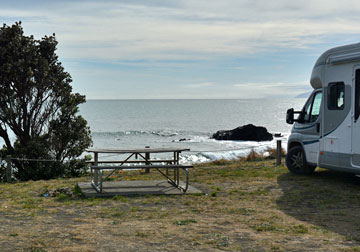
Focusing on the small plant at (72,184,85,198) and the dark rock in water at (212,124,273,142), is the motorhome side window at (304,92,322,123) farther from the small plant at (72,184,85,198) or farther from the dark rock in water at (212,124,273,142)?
the dark rock in water at (212,124,273,142)

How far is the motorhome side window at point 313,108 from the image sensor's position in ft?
39.8

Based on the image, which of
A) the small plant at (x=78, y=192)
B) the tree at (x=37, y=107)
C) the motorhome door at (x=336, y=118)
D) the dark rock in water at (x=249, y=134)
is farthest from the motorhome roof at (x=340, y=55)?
the dark rock in water at (x=249, y=134)

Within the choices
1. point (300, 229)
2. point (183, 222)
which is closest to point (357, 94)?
point (300, 229)

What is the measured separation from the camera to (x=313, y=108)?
12344 mm

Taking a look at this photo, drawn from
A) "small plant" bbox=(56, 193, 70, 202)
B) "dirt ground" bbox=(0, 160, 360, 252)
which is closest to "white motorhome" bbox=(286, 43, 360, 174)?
"dirt ground" bbox=(0, 160, 360, 252)

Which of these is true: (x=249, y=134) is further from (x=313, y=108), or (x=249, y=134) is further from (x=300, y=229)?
(x=300, y=229)

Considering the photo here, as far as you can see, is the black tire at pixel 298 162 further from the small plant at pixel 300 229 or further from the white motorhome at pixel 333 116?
the small plant at pixel 300 229

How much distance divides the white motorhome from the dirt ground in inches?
27.0

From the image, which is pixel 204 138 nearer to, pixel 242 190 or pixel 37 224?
pixel 242 190

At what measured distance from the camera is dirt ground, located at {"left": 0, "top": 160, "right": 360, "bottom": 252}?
6.33 meters

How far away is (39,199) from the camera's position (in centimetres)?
1000

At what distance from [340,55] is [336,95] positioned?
945mm

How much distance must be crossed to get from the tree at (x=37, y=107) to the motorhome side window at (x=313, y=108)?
355 inches

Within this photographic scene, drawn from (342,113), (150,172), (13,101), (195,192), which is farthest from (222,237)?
(13,101)
